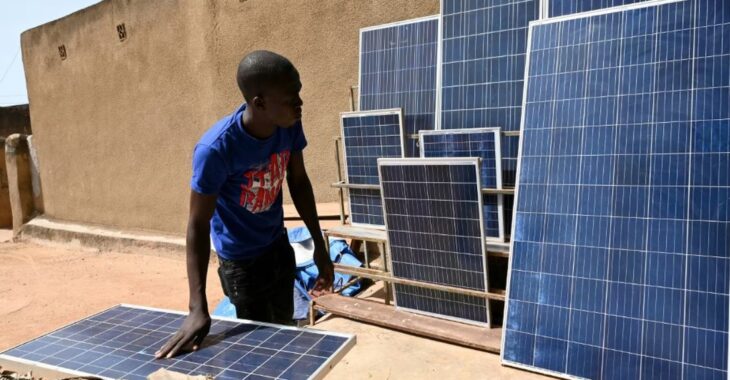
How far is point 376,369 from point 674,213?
2.24 metres

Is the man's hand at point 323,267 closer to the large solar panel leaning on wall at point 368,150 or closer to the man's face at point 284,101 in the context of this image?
the man's face at point 284,101

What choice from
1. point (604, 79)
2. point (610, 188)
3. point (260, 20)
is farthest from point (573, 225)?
point (260, 20)

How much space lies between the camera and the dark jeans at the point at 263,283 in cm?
285

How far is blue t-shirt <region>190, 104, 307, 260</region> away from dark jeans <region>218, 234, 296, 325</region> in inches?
2.4

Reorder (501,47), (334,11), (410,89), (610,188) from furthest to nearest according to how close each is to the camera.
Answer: (334,11)
(410,89)
(501,47)
(610,188)

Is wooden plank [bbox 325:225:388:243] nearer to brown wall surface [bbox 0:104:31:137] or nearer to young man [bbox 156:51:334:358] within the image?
young man [bbox 156:51:334:358]

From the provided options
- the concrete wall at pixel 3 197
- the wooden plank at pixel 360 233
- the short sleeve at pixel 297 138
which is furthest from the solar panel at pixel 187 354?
the concrete wall at pixel 3 197

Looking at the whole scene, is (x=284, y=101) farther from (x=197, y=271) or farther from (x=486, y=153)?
(x=486, y=153)

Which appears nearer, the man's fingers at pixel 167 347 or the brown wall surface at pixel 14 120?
the man's fingers at pixel 167 347

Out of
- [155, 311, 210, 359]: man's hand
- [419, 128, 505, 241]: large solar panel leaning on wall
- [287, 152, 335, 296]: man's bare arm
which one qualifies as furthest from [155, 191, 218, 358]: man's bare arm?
[419, 128, 505, 241]: large solar panel leaning on wall

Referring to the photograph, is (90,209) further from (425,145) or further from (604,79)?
(604,79)

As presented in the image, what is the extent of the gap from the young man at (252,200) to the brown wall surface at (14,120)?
23.9m

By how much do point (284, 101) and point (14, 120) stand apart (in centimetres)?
2497

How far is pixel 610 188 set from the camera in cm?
339
